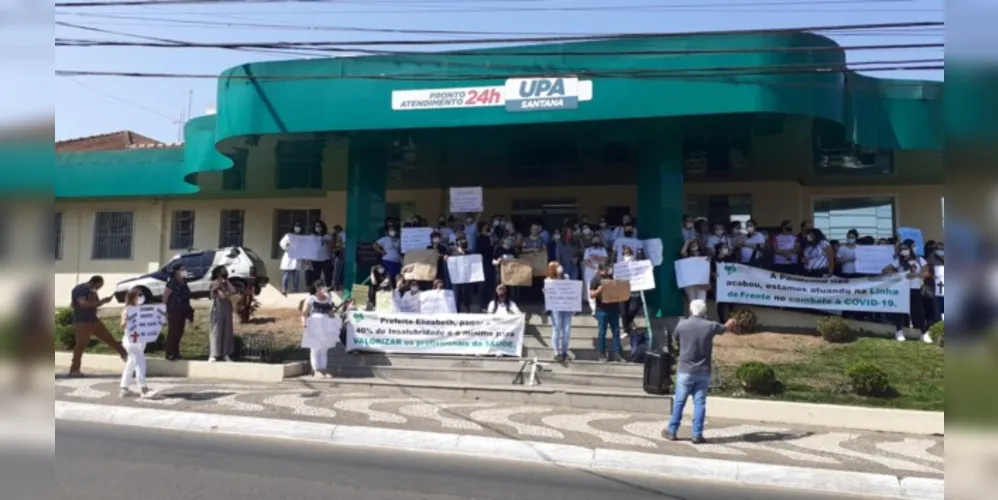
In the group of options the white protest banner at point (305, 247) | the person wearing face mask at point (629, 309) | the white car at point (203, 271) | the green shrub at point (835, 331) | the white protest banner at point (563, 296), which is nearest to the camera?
the white protest banner at point (563, 296)

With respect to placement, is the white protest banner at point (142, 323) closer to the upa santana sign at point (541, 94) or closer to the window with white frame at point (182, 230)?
the upa santana sign at point (541, 94)

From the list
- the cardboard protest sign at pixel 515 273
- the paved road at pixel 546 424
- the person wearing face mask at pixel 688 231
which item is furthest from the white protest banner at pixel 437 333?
the person wearing face mask at pixel 688 231

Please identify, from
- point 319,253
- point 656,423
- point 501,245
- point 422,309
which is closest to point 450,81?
point 501,245

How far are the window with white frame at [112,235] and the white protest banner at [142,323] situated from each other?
586 inches

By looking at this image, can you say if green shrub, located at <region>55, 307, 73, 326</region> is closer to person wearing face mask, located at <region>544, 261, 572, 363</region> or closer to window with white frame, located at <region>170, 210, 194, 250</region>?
window with white frame, located at <region>170, 210, 194, 250</region>

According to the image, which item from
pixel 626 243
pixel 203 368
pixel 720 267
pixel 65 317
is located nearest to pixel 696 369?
pixel 720 267

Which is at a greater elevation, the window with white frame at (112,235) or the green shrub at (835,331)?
the window with white frame at (112,235)

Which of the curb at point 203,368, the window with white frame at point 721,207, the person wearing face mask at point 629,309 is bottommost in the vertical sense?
the curb at point 203,368

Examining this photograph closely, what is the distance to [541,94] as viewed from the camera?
14961mm

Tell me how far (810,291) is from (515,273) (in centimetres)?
570

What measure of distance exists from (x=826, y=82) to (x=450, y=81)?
23.7 feet

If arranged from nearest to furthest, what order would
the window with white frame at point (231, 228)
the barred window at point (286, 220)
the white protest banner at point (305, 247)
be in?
the white protest banner at point (305, 247) < the barred window at point (286, 220) < the window with white frame at point (231, 228)

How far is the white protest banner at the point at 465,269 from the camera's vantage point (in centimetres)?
1532

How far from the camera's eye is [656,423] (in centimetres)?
1074
